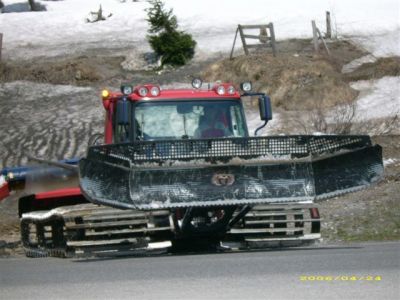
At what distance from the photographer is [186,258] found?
489 inches

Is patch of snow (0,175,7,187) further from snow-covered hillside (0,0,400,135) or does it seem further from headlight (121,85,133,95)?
snow-covered hillside (0,0,400,135)

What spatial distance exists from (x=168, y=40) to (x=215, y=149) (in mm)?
31968

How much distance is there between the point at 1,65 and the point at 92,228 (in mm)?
28062

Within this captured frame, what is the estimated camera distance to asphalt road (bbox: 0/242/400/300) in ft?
30.9

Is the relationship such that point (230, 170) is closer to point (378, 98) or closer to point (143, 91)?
point (143, 91)

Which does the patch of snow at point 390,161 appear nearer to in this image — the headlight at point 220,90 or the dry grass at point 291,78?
the dry grass at point 291,78

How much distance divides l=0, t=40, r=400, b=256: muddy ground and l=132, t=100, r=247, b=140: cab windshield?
4864 millimetres

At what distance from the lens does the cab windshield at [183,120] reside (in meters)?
14.3

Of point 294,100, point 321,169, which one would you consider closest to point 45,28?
point 294,100

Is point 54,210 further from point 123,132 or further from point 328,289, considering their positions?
point 328,289

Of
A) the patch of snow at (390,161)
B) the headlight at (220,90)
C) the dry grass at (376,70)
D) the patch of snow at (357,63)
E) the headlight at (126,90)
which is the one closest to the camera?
the headlight at (126,90)

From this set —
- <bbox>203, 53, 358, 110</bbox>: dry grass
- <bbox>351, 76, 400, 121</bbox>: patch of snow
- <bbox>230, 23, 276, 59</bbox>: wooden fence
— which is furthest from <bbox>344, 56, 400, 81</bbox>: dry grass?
<bbox>230, 23, 276, 59</bbox>: wooden fence

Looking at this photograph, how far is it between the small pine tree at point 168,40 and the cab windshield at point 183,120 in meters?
28.0

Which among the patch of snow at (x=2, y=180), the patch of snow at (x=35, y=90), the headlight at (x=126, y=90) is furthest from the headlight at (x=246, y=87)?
the patch of snow at (x=35, y=90)
